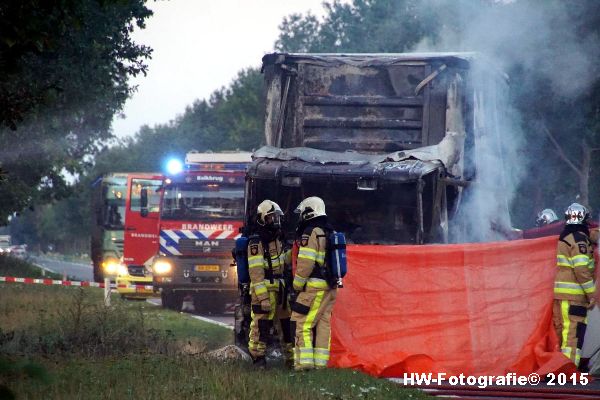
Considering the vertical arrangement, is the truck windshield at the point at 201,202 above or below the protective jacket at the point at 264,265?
above

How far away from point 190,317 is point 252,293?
33.2 feet

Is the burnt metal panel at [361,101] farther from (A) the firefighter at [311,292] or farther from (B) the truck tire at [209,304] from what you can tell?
(B) the truck tire at [209,304]

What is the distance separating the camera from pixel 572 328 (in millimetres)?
10812

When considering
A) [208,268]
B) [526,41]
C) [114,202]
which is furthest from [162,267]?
[526,41]

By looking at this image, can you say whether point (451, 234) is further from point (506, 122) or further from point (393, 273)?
point (506, 122)

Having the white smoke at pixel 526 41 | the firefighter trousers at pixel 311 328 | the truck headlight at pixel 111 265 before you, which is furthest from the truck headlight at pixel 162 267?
the firefighter trousers at pixel 311 328

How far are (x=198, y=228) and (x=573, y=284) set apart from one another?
37.9ft

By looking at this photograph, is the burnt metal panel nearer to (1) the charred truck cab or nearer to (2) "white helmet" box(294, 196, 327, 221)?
(2) "white helmet" box(294, 196, 327, 221)

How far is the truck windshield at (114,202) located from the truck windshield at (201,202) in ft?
27.4

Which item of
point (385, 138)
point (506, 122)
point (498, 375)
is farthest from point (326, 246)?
point (506, 122)

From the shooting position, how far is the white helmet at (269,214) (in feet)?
35.8

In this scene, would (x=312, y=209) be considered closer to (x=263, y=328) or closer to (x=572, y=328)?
(x=263, y=328)

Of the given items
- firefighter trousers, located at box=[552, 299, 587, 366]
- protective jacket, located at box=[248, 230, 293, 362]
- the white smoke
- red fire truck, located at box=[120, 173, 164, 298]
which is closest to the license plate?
red fire truck, located at box=[120, 173, 164, 298]

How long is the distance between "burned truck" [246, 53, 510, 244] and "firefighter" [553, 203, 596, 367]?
165 centimetres
